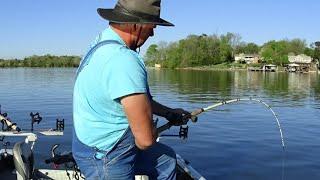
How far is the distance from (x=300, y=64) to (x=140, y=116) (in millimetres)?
193978

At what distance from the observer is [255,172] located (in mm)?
14969

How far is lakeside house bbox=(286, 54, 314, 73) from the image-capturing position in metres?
179

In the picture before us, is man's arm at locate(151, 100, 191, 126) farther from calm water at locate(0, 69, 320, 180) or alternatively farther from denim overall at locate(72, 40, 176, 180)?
calm water at locate(0, 69, 320, 180)

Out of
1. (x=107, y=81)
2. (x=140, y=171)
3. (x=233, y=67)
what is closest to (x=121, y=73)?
(x=107, y=81)

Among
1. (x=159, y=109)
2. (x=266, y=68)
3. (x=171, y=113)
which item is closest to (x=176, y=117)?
(x=171, y=113)

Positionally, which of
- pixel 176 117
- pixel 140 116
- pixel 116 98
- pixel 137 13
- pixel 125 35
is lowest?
pixel 176 117

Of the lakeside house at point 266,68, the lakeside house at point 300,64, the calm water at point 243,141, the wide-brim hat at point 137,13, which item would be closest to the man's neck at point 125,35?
the wide-brim hat at point 137,13

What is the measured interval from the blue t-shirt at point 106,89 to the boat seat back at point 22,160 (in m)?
3.09

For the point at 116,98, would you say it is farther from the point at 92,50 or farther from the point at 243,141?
the point at 243,141

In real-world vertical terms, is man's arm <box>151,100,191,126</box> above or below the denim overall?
above

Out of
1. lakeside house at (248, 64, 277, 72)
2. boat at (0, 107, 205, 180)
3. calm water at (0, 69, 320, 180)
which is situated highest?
boat at (0, 107, 205, 180)

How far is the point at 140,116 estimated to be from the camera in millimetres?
3809

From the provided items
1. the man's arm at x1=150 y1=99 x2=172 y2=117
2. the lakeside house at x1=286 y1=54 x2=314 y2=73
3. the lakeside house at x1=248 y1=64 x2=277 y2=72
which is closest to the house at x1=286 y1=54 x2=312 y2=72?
the lakeside house at x1=286 y1=54 x2=314 y2=73

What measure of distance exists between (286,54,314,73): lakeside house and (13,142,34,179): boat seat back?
577 feet
